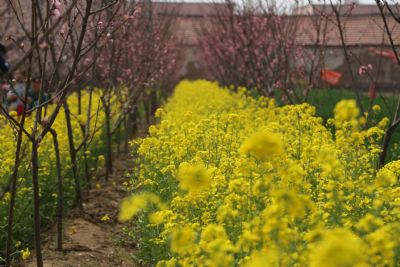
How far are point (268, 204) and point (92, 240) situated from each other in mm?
2746

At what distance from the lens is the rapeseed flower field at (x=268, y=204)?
8.19 feet

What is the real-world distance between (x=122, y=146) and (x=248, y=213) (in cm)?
811

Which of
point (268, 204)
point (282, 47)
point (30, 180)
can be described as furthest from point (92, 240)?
point (282, 47)

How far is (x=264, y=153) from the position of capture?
102 inches

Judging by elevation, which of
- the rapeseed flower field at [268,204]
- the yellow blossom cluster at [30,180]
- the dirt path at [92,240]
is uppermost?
the rapeseed flower field at [268,204]

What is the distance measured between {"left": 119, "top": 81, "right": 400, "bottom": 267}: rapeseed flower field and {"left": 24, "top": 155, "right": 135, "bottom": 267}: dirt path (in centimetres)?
23

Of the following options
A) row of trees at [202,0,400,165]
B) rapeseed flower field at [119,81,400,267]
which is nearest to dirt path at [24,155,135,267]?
rapeseed flower field at [119,81,400,267]

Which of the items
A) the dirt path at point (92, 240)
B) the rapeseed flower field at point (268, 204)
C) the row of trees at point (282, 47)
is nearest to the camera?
the rapeseed flower field at point (268, 204)

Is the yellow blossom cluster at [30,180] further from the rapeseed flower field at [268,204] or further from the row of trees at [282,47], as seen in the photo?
the row of trees at [282,47]

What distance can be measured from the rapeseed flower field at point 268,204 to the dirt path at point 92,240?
0.23 metres

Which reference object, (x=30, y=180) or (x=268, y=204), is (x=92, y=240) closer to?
(x=30, y=180)

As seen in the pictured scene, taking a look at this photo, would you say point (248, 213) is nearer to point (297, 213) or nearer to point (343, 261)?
point (297, 213)

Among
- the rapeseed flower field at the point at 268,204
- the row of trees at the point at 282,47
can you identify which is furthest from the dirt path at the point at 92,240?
the row of trees at the point at 282,47

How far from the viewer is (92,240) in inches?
229
